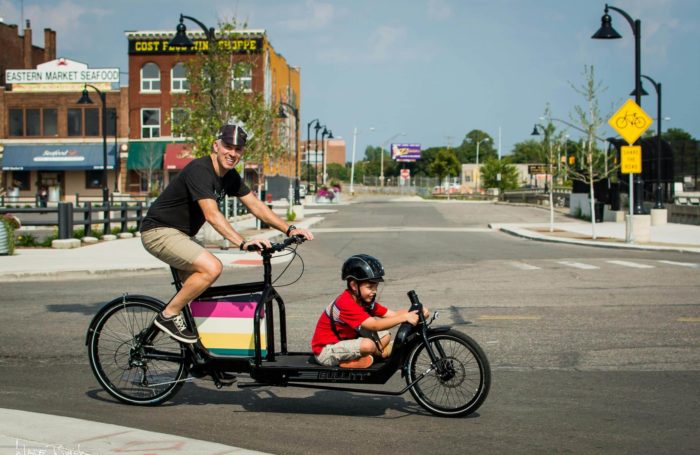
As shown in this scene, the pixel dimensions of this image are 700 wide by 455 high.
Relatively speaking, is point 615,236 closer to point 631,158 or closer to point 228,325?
point 631,158

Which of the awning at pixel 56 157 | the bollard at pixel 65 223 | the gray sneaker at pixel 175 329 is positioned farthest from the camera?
the awning at pixel 56 157

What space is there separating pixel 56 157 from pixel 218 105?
46.8 m

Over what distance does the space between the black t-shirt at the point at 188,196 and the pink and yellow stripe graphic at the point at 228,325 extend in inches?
23.3

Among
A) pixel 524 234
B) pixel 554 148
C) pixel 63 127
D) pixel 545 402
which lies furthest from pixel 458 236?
pixel 63 127

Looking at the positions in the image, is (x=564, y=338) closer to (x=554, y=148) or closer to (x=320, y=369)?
(x=320, y=369)

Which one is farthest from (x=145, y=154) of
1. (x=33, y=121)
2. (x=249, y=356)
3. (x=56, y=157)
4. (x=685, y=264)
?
(x=249, y=356)

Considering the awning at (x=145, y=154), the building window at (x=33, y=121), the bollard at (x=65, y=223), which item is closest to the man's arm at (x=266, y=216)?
the bollard at (x=65, y=223)

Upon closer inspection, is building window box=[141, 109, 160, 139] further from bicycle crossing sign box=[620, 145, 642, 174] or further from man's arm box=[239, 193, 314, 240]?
man's arm box=[239, 193, 314, 240]

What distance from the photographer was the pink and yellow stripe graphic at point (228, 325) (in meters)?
6.26

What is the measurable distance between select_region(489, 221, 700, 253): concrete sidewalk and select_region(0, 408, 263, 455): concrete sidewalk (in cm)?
1954

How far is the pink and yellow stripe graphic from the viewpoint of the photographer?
20.5 feet

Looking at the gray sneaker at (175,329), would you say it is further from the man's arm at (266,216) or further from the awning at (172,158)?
the awning at (172,158)

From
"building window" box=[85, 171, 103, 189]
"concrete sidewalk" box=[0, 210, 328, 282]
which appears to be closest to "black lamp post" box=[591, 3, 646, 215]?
"concrete sidewalk" box=[0, 210, 328, 282]

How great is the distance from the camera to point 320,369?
612 cm
